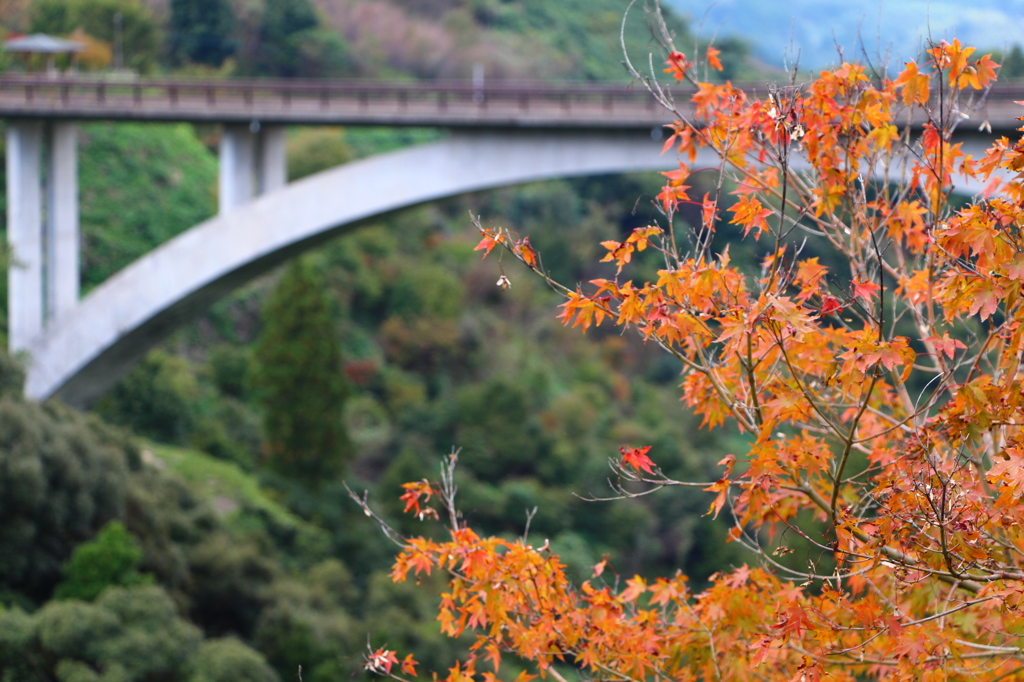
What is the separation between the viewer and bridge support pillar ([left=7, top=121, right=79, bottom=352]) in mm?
14867

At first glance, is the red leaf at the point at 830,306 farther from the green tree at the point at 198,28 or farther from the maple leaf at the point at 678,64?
the green tree at the point at 198,28

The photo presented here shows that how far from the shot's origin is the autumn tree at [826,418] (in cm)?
325

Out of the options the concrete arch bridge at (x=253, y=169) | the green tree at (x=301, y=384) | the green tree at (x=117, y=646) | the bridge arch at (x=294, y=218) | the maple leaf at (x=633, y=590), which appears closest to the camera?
the maple leaf at (x=633, y=590)

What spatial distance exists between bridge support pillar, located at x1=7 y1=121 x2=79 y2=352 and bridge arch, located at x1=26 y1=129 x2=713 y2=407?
0.36 meters

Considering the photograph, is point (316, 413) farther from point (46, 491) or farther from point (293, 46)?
point (293, 46)

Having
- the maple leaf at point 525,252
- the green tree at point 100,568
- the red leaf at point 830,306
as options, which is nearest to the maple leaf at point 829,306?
the red leaf at point 830,306

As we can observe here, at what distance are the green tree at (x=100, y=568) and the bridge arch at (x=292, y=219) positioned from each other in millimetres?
5144

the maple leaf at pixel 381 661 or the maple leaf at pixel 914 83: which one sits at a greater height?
the maple leaf at pixel 914 83

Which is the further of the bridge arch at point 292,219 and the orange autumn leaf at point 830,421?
the bridge arch at point 292,219

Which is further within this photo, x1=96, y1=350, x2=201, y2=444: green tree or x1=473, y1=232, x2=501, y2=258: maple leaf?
x1=96, y1=350, x2=201, y2=444: green tree

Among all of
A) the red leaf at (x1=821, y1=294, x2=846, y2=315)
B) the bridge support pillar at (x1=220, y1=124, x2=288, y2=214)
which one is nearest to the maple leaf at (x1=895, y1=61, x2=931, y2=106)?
the red leaf at (x1=821, y1=294, x2=846, y2=315)

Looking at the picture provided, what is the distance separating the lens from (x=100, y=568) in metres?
10.8

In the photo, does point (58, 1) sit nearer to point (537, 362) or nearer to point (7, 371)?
point (537, 362)

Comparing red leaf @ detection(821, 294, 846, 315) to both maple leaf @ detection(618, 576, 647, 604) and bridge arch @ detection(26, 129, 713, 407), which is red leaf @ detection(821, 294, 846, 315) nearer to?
maple leaf @ detection(618, 576, 647, 604)
